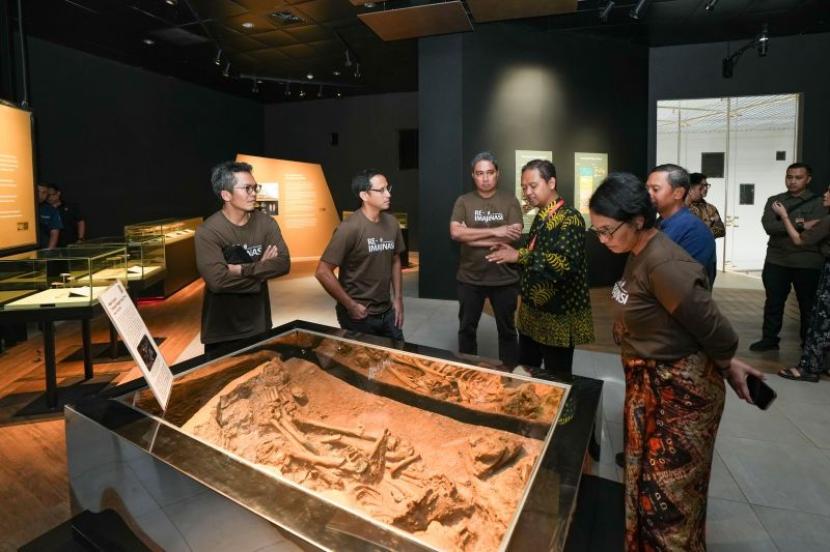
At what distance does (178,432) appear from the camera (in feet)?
4.20

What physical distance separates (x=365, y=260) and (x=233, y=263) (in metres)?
0.67

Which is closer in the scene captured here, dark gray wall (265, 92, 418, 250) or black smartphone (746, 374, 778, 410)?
black smartphone (746, 374, 778, 410)

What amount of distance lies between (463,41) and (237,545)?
6.36 m

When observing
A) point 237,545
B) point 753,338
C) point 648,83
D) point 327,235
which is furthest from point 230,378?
point 327,235

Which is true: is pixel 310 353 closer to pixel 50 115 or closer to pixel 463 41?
pixel 463 41

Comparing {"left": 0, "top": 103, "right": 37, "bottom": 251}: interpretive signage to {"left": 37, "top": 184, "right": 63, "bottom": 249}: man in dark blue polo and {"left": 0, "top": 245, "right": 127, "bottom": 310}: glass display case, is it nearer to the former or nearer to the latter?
{"left": 0, "top": 245, "right": 127, "bottom": 310}: glass display case

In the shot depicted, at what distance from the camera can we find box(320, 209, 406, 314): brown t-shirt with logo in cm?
270

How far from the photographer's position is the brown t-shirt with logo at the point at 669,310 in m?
1.38

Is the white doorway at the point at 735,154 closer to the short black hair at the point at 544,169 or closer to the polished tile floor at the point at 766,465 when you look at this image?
the polished tile floor at the point at 766,465

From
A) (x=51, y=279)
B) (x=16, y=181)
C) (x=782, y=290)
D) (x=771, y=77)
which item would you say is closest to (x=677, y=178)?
(x=782, y=290)

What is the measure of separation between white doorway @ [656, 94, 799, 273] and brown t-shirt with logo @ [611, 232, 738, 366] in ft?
26.2

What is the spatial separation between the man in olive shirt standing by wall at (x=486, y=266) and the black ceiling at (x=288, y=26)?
3.08 m

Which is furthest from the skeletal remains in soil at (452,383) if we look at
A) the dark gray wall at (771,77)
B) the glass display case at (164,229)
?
the dark gray wall at (771,77)

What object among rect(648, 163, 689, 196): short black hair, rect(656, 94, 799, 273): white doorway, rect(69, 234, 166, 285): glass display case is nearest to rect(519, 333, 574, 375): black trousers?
rect(648, 163, 689, 196): short black hair
